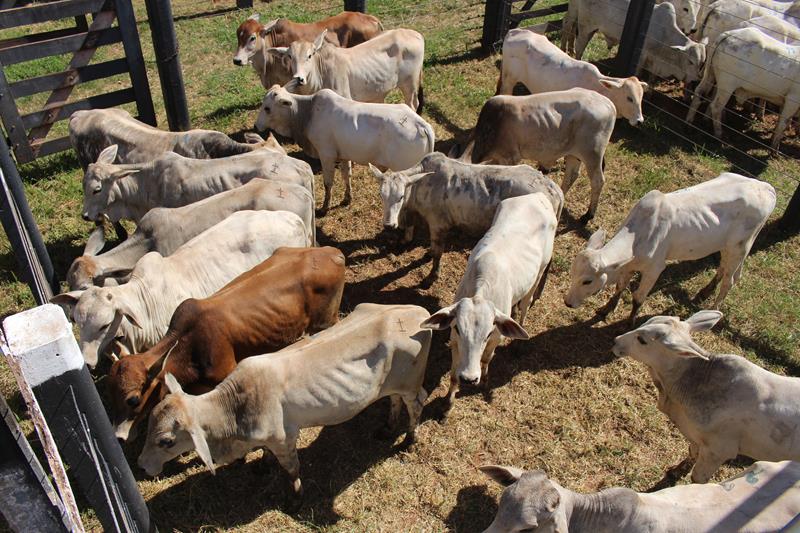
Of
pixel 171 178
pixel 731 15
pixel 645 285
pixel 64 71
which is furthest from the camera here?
pixel 731 15

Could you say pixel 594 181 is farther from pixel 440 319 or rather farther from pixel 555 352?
pixel 440 319

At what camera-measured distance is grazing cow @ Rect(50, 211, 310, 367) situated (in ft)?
18.3

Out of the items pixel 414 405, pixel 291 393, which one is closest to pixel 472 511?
pixel 414 405

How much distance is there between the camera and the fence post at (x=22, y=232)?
579cm

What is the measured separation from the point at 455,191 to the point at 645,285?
2.43m

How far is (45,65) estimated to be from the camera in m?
12.8

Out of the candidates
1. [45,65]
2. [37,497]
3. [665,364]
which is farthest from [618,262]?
[45,65]

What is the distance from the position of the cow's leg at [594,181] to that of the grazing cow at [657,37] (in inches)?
145

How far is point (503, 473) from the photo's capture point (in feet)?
15.7

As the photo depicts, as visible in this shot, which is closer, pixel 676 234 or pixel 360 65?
pixel 676 234

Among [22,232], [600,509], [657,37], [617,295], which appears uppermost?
[657,37]

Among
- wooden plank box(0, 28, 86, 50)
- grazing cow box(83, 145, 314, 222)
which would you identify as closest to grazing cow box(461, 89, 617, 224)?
grazing cow box(83, 145, 314, 222)

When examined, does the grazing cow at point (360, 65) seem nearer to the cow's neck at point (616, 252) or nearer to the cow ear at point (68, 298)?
the cow's neck at point (616, 252)

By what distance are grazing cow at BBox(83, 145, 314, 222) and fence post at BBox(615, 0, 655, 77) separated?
6.21m
